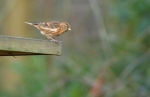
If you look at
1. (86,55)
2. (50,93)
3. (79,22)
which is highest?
(79,22)

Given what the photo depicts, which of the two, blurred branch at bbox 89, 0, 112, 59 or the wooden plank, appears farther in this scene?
blurred branch at bbox 89, 0, 112, 59

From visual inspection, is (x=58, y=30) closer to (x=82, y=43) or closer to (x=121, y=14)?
(x=121, y=14)

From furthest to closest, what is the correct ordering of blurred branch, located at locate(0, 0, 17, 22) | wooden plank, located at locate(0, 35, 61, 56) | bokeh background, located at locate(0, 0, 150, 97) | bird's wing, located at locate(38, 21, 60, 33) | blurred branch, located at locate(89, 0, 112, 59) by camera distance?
blurred branch, located at locate(0, 0, 17, 22)
blurred branch, located at locate(89, 0, 112, 59)
bokeh background, located at locate(0, 0, 150, 97)
bird's wing, located at locate(38, 21, 60, 33)
wooden plank, located at locate(0, 35, 61, 56)

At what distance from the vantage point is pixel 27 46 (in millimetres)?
4484

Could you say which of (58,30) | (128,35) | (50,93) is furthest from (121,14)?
(58,30)

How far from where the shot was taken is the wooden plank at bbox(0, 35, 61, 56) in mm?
4426

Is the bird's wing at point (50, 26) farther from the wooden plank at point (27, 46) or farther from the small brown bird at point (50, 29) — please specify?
the wooden plank at point (27, 46)

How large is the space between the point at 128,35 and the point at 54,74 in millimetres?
1052

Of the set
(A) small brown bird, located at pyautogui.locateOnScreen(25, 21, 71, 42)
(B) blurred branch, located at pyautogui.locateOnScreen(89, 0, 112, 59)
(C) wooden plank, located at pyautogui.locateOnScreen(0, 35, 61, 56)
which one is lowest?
(C) wooden plank, located at pyautogui.locateOnScreen(0, 35, 61, 56)

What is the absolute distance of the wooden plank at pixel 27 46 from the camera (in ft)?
14.5

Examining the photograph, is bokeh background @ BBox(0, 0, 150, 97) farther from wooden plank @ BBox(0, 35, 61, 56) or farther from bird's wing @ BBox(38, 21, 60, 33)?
wooden plank @ BBox(0, 35, 61, 56)

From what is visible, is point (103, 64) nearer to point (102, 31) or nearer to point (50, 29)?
point (102, 31)

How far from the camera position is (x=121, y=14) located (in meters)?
8.38

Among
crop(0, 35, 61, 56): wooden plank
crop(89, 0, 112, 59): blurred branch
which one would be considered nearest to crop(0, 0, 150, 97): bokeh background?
crop(89, 0, 112, 59): blurred branch
